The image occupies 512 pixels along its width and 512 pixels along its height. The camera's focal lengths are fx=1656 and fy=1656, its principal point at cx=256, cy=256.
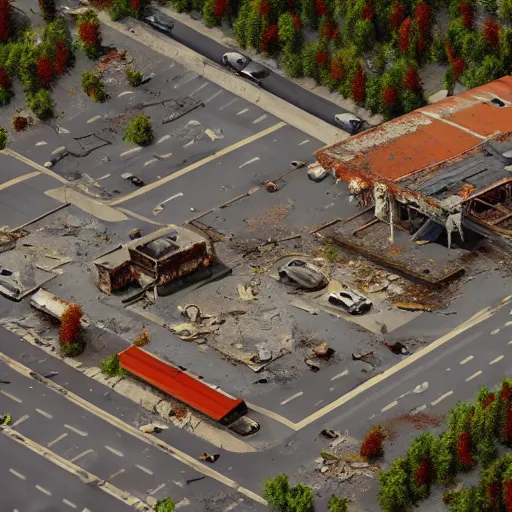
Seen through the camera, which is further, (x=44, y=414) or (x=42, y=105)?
(x=42, y=105)

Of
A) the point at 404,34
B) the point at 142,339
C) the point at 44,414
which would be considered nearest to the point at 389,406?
the point at 142,339

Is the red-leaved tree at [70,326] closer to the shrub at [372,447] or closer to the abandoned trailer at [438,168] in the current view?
the shrub at [372,447]

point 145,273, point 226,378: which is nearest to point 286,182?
point 145,273

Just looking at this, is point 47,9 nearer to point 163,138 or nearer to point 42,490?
point 163,138

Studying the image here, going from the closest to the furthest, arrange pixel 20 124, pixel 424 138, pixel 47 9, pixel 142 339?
pixel 142 339 < pixel 424 138 < pixel 20 124 < pixel 47 9

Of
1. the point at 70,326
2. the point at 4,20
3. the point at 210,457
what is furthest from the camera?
the point at 4,20

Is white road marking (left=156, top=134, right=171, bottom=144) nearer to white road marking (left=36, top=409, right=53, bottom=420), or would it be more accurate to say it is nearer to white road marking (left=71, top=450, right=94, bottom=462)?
white road marking (left=36, top=409, right=53, bottom=420)
